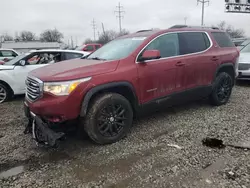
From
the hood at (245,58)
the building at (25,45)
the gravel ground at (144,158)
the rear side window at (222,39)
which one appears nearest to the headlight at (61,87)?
the gravel ground at (144,158)

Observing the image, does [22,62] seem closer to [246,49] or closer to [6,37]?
[246,49]

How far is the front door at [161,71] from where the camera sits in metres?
3.86

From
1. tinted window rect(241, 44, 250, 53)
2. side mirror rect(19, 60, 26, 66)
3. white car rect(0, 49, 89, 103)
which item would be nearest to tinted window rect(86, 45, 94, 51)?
white car rect(0, 49, 89, 103)

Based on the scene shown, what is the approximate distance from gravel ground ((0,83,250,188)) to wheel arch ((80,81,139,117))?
2.07ft

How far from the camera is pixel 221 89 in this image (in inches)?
211

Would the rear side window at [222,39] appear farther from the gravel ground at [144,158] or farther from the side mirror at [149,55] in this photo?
the side mirror at [149,55]

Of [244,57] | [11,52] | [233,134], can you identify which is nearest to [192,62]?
[233,134]

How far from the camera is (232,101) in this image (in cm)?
589

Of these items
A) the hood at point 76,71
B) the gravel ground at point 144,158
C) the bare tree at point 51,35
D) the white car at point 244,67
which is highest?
the bare tree at point 51,35

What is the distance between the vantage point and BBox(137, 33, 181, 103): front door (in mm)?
3857

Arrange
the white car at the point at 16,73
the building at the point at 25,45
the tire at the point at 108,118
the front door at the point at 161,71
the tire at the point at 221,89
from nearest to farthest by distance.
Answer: the tire at the point at 108,118, the front door at the point at 161,71, the tire at the point at 221,89, the white car at the point at 16,73, the building at the point at 25,45

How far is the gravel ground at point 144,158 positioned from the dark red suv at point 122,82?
0.32 m

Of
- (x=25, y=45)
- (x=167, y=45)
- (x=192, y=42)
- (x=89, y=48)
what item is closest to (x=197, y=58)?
(x=192, y=42)

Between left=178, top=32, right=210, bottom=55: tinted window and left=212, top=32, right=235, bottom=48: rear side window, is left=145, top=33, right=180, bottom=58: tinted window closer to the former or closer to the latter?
left=178, top=32, right=210, bottom=55: tinted window
